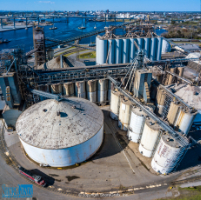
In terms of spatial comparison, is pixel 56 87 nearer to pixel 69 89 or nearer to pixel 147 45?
pixel 69 89

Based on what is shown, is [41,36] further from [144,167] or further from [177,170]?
[177,170]

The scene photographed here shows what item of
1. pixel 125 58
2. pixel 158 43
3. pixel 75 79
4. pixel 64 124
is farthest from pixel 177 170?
pixel 158 43

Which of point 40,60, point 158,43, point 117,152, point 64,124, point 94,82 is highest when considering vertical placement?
point 158,43

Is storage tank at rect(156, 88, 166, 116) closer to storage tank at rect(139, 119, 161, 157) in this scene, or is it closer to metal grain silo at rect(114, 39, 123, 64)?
storage tank at rect(139, 119, 161, 157)

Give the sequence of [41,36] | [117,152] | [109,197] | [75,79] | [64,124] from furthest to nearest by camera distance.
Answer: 1. [41,36]
2. [75,79]
3. [117,152]
4. [64,124]
5. [109,197]

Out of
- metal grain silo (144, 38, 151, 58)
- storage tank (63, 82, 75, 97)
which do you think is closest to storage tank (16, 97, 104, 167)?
storage tank (63, 82, 75, 97)
